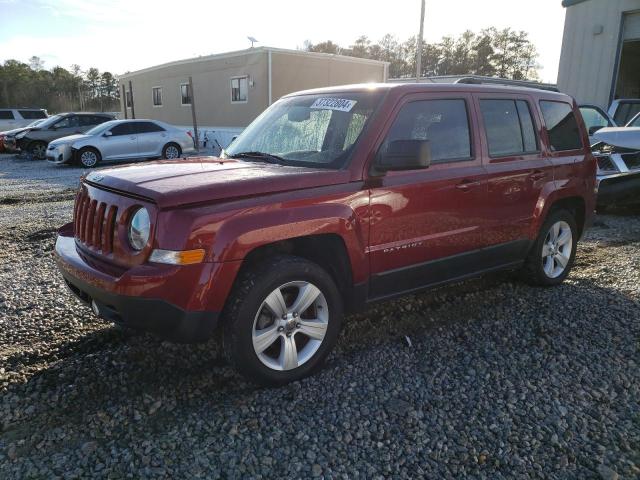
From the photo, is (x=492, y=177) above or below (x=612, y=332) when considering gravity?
above

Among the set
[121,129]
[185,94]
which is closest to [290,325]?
[121,129]

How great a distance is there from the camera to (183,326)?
8.80ft

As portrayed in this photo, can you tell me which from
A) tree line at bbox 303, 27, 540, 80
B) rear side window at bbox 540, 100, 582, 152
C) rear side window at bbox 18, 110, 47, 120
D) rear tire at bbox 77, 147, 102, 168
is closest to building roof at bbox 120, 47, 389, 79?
rear side window at bbox 18, 110, 47, 120

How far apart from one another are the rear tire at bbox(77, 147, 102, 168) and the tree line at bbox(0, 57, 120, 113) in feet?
153

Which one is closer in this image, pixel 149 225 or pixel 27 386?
pixel 149 225

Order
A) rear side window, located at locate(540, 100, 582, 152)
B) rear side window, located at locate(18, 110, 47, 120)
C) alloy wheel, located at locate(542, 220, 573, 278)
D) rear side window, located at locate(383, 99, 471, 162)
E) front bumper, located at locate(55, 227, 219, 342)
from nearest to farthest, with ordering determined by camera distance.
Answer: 1. front bumper, located at locate(55, 227, 219, 342)
2. rear side window, located at locate(383, 99, 471, 162)
3. rear side window, located at locate(540, 100, 582, 152)
4. alloy wheel, located at locate(542, 220, 573, 278)
5. rear side window, located at locate(18, 110, 47, 120)

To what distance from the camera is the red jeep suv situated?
8.74 feet

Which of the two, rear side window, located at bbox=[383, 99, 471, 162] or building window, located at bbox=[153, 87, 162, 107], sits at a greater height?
building window, located at bbox=[153, 87, 162, 107]

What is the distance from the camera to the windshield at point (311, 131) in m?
3.36

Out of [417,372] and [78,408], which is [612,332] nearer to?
[417,372]

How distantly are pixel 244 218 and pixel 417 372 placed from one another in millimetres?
1541

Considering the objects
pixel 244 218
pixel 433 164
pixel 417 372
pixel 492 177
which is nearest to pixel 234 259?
pixel 244 218

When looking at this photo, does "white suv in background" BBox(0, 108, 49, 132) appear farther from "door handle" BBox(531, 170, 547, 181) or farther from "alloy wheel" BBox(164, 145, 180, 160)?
"door handle" BBox(531, 170, 547, 181)

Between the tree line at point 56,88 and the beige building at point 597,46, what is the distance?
5505 cm
